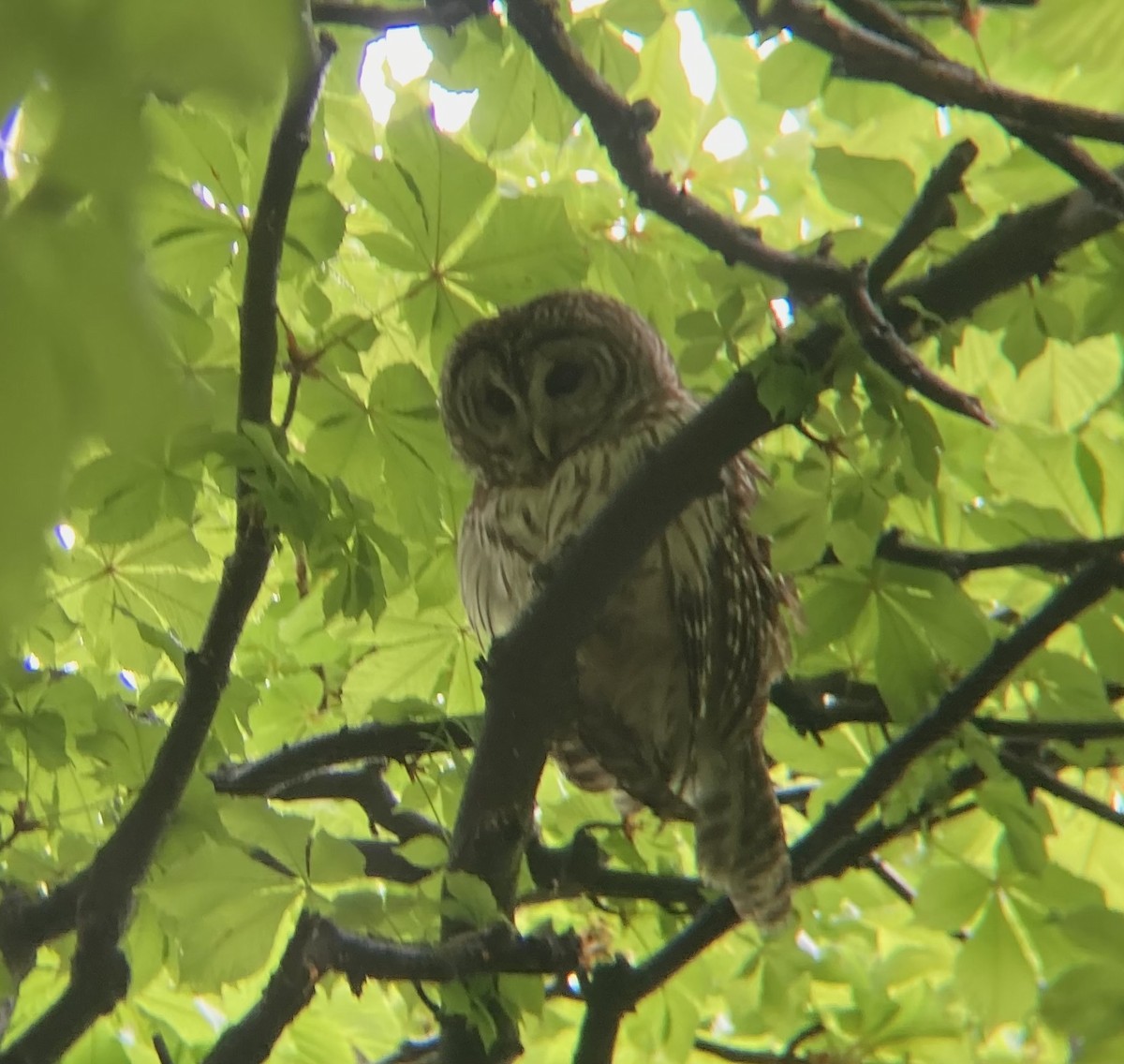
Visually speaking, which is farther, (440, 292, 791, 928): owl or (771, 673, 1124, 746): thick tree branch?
(440, 292, 791, 928): owl

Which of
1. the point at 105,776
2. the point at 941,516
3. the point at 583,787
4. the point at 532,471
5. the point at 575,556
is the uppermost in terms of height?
the point at 532,471

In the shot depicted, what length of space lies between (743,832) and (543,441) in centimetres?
85

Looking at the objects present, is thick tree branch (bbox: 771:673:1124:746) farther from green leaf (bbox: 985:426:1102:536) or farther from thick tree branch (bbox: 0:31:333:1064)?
thick tree branch (bbox: 0:31:333:1064)

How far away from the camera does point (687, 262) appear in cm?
201

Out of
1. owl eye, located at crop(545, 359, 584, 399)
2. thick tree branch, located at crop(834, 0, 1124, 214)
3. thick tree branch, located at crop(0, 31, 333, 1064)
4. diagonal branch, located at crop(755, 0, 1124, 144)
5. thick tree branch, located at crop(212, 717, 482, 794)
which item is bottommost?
thick tree branch, located at crop(0, 31, 333, 1064)

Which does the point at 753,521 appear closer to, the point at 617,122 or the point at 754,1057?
the point at 617,122

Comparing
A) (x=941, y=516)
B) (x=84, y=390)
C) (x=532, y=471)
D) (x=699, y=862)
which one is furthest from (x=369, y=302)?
(x=84, y=390)

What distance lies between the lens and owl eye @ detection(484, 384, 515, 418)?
8.77 feet

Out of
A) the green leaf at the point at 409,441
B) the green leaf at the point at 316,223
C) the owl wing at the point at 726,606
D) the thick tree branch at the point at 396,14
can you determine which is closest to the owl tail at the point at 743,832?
the owl wing at the point at 726,606

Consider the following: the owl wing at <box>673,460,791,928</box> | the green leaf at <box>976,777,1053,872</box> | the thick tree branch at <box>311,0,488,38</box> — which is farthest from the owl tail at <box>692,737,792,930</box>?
the thick tree branch at <box>311,0,488,38</box>

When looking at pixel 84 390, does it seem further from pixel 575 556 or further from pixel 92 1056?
pixel 92 1056

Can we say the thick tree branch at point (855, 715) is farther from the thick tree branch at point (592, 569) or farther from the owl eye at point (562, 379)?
the owl eye at point (562, 379)

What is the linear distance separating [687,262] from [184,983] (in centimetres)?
127

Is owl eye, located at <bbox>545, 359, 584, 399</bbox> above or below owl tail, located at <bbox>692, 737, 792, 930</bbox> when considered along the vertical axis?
above
